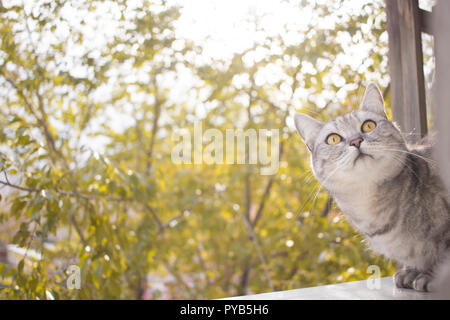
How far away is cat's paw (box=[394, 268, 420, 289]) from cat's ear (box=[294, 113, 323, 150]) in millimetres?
319

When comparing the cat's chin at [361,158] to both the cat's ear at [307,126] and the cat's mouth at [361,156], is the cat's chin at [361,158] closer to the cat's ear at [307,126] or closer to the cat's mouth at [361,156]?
the cat's mouth at [361,156]

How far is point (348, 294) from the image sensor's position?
73 centimetres

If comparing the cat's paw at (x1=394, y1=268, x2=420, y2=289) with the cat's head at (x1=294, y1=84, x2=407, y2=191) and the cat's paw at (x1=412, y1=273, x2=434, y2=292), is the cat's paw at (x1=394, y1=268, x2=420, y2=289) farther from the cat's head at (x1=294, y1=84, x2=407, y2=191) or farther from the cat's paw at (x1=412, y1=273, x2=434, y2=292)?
the cat's head at (x1=294, y1=84, x2=407, y2=191)

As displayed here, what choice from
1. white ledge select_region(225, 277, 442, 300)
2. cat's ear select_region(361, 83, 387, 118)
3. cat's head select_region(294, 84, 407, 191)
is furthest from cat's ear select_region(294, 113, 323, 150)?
white ledge select_region(225, 277, 442, 300)

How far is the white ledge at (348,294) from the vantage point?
0.67 m

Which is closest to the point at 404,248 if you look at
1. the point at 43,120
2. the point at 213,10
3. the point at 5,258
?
the point at 213,10

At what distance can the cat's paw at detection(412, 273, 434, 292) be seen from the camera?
69cm

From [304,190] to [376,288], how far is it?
34.6 inches

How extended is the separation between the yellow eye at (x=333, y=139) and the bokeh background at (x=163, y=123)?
5.9 inches

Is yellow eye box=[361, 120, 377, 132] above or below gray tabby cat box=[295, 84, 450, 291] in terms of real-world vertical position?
above

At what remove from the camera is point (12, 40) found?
1.24 metres

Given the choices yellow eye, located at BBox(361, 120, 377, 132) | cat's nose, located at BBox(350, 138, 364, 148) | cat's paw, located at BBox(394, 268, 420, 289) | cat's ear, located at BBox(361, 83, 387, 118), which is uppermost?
cat's ear, located at BBox(361, 83, 387, 118)

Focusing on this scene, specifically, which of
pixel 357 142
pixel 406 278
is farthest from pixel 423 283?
pixel 357 142

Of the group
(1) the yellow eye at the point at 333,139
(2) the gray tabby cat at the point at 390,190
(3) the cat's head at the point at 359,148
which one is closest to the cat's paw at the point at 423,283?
(2) the gray tabby cat at the point at 390,190
